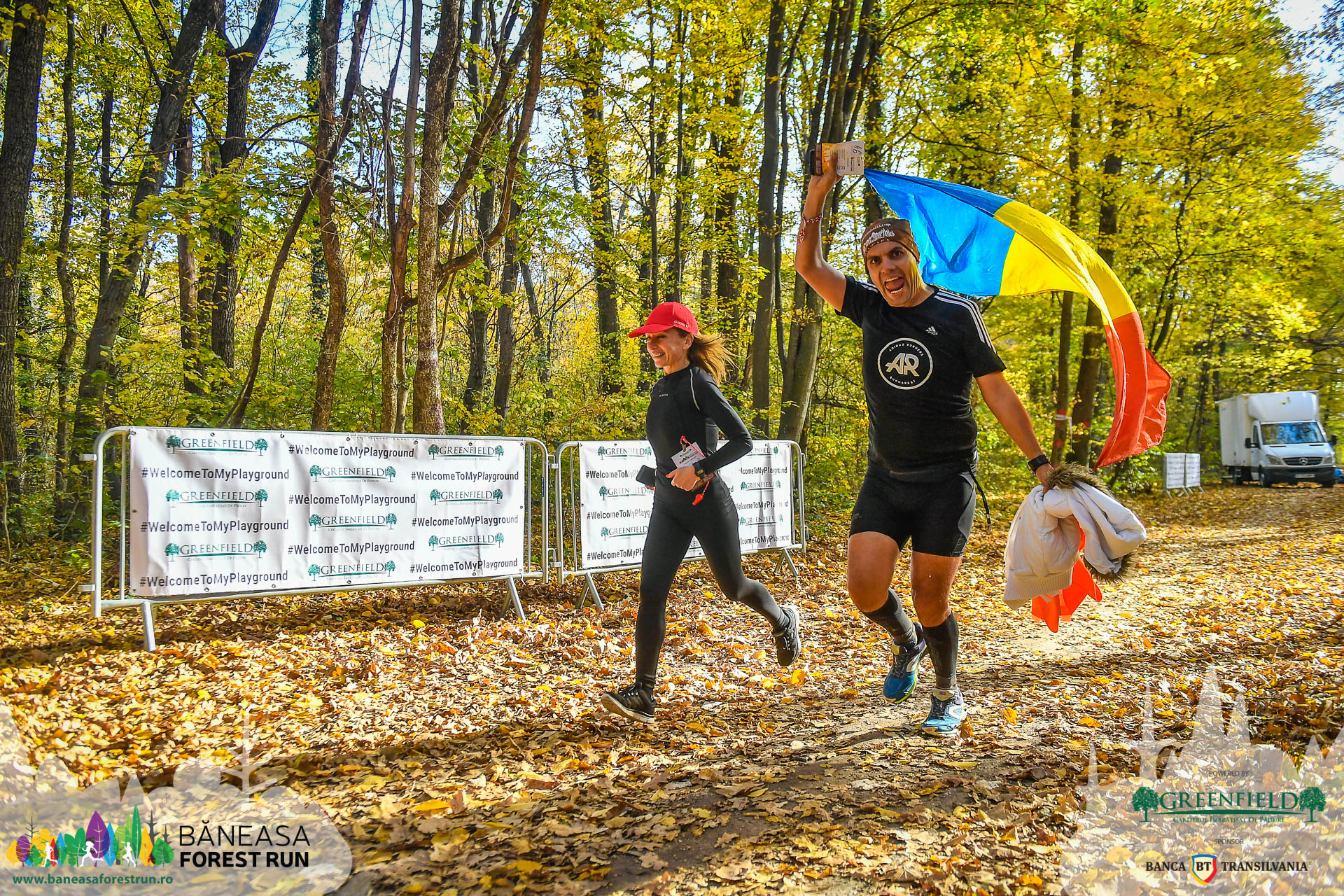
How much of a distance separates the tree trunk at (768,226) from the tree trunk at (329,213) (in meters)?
6.89

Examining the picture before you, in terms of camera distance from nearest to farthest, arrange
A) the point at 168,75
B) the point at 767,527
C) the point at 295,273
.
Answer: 1. the point at 767,527
2. the point at 168,75
3. the point at 295,273

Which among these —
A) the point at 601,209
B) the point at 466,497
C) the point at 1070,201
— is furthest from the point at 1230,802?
the point at 1070,201

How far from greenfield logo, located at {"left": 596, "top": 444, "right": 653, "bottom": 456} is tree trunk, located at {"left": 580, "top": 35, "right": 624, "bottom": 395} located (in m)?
6.08

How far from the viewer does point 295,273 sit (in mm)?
18953

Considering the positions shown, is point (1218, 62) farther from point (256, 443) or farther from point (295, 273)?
point (295, 273)

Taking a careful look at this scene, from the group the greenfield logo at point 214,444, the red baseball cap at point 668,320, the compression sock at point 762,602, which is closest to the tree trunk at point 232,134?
the greenfield logo at point 214,444

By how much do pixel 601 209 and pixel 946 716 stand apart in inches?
484

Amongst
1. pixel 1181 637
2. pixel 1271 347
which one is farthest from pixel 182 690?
pixel 1271 347

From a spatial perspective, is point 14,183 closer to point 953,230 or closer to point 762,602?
point 762,602

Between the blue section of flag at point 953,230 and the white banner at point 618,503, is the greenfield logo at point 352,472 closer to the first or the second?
the white banner at point 618,503

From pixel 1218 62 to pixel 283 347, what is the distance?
19340 millimetres

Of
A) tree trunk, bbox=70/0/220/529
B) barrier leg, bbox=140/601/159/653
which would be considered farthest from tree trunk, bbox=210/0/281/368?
barrier leg, bbox=140/601/159/653

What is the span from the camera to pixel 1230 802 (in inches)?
123

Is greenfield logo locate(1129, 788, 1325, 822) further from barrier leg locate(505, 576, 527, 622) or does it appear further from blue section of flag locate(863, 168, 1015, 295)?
barrier leg locate(505, 576, 527, 622)
